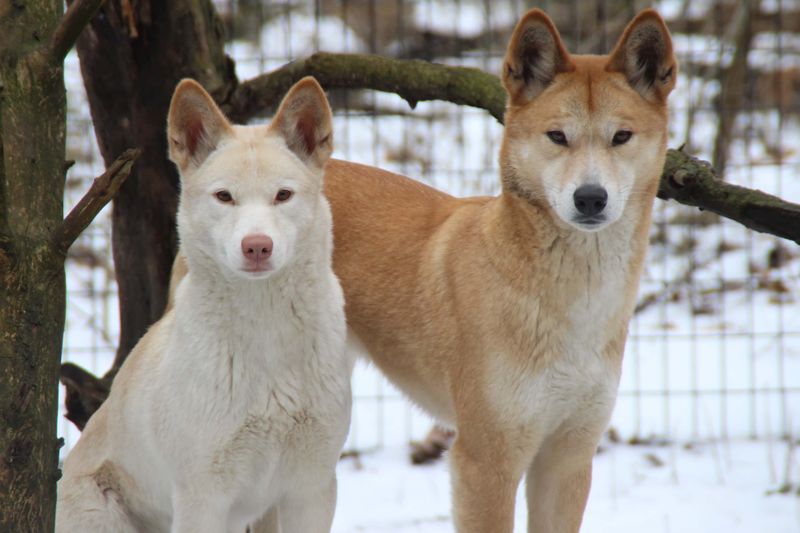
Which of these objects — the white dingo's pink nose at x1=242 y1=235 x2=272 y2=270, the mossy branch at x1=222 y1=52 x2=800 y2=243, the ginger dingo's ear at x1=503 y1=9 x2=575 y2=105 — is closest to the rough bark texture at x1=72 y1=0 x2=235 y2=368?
the mossy branch at x1=222 y1=52 x2=800 y2=243

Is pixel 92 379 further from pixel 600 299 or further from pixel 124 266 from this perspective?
pixel 600 299

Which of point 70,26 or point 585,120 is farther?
point 585,120

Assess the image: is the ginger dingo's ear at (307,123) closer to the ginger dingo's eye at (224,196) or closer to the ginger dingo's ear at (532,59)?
the ginger dingo's eye at (224,196)

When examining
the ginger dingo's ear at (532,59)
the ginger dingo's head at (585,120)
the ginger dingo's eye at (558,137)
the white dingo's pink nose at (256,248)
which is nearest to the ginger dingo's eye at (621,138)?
the ginger dingo's head at (585,120)

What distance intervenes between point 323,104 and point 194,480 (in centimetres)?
118

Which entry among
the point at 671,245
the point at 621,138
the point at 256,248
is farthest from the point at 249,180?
the point at 671,245

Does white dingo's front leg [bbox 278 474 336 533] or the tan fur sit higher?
the tan fur

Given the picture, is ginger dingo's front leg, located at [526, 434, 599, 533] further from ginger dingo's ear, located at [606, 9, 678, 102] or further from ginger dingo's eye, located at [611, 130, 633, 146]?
ginger dingo's ear, located at [606, 9, 678, 102]

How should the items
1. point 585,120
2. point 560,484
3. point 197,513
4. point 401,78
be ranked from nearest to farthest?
point 197,513
point 585,120
point 560,484
point 401,78

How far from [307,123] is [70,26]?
811 millimetres

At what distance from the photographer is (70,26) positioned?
9.07 ft

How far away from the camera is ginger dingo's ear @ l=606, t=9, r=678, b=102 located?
3.42 meters

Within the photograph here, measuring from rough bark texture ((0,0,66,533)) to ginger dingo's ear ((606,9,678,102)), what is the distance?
1.73 meters

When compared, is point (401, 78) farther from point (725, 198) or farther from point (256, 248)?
point (256, 248)
